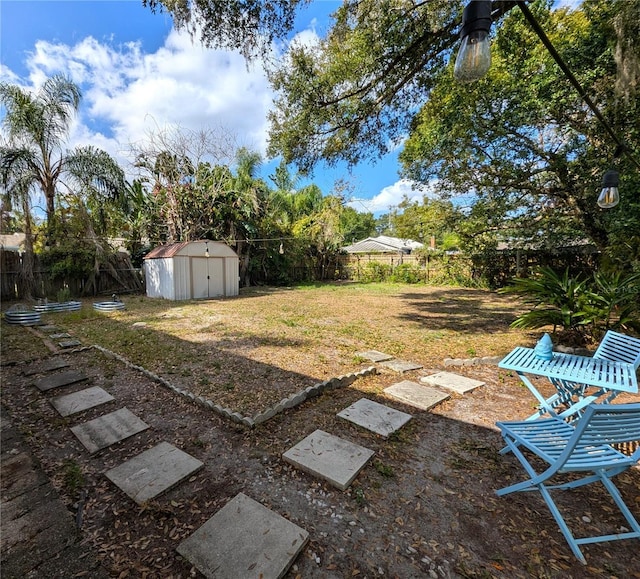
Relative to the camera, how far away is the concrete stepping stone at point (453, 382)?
3389mm

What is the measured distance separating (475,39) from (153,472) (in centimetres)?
334

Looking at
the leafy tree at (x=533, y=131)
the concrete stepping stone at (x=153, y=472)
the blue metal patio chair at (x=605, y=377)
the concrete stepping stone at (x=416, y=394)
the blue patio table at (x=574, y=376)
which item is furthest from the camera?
the leafy tree at (x=533, y=131)

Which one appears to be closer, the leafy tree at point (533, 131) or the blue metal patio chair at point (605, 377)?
the blue metal patio chair at point (605, 377)

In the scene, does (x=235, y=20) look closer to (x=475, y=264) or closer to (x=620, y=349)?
(x=620, y=349)

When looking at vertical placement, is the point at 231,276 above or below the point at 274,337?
above

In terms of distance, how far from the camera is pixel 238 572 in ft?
4.46

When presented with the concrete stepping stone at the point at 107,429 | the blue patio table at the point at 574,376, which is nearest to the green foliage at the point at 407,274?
the blue patio table at the point at 574,376

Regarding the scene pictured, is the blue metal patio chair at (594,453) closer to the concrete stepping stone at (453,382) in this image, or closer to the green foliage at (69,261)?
the concrete stepping stone at (453,382)

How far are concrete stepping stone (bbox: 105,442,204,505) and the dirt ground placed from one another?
0.06 m

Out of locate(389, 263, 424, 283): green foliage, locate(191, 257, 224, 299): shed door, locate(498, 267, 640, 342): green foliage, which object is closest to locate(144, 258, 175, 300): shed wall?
locate(191, 257, 224, 299): shed door

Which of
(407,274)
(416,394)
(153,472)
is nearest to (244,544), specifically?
(153,472)

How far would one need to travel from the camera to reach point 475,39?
1.59 m

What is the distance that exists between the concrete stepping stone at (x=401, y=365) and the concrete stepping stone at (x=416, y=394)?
1.32 ft

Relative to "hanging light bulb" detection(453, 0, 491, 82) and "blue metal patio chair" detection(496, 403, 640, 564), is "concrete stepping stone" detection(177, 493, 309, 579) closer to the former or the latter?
"blue metal patio chair" detection(496, 403, 640, 564)
